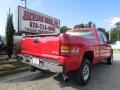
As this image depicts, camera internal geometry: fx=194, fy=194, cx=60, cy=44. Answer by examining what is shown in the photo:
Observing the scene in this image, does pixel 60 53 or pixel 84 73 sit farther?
pixel 84 73

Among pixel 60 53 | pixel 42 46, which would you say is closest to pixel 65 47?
pixel 60 53

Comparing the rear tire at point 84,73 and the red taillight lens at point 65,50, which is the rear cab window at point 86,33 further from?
the red taillight lens at point 65,50

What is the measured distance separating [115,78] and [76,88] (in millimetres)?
2261

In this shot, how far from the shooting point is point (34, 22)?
13.4 m

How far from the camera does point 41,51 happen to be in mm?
5957

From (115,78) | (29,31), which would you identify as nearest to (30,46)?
(115,78)

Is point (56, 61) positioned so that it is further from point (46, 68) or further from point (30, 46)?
point (30, 46)

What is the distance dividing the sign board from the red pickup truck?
5648mm

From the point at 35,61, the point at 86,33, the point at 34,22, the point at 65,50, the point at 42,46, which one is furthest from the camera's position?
the point at 34,22

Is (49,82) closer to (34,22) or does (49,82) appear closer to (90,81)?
(90,81)

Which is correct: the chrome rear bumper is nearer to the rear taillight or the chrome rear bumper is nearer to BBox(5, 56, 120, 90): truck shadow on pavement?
the rear taillight

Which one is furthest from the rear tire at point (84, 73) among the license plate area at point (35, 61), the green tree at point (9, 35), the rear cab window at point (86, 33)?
the green tree at point (9, 35)

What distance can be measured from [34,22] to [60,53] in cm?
840

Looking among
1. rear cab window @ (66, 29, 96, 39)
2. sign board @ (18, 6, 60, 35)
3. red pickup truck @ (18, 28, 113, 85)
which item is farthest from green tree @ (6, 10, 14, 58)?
red pickup truck @ (18, 28, 113, 85)
